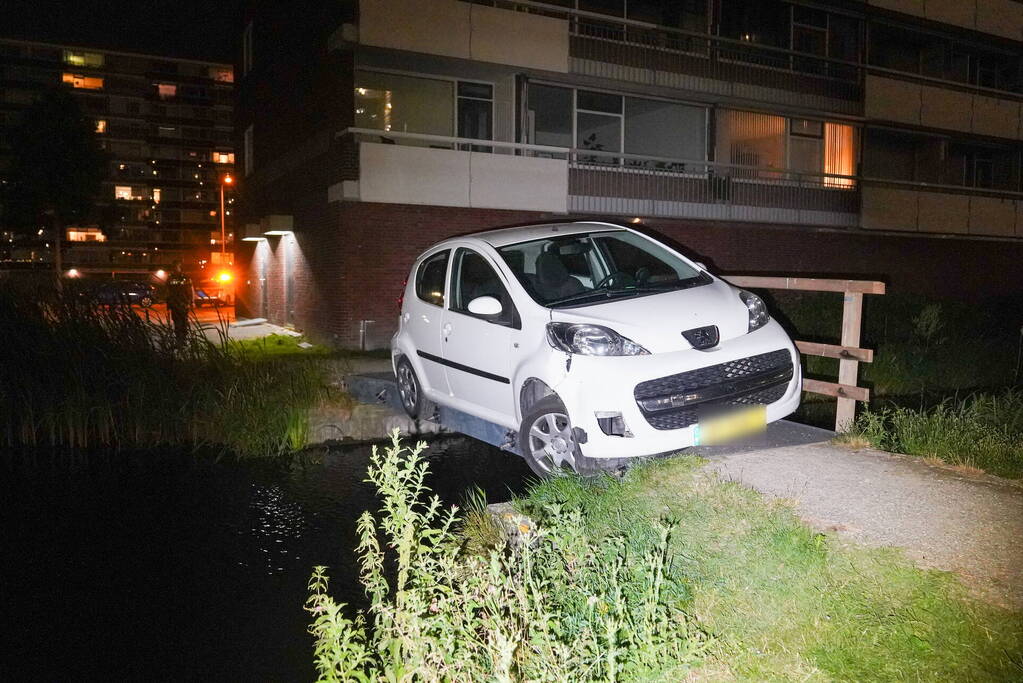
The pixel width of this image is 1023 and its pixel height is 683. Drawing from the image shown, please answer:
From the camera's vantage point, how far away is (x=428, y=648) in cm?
382

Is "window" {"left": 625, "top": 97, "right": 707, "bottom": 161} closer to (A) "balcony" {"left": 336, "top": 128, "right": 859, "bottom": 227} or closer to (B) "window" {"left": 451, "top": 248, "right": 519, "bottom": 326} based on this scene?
(A) "balcony" {"left": 336, "top": 128, "right": 859, "bottom": 227}

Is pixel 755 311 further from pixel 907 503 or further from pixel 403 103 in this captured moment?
pixel 403 103

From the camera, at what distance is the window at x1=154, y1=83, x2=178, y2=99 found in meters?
96.8

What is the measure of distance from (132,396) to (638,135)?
46.7 feet

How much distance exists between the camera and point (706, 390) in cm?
620

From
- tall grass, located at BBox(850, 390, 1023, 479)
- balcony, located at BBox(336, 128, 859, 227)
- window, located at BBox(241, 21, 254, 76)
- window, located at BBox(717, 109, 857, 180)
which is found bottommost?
tall grass, located at BBox(850, 390, 1023, 479)

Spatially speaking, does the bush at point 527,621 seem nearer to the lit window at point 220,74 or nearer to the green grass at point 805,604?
the green grass at point 805,604

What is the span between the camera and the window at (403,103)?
17234 mm

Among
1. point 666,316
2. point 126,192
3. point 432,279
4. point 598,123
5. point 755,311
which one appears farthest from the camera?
point 126,192

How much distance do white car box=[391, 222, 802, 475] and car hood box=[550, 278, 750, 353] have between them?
0.01 metres

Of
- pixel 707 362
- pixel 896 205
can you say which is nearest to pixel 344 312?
pixel 707 362

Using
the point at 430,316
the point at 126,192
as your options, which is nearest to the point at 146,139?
the point at 126,192

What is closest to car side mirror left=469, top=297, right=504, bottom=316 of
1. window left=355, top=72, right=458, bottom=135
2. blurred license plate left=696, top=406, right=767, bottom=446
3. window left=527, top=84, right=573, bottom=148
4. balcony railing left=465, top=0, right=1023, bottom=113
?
blurred license plate left=696, top=406, right=767, bottom=446

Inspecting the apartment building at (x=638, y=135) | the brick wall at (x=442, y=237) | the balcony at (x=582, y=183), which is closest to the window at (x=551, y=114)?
the apartment building at (x=638, y=135)
